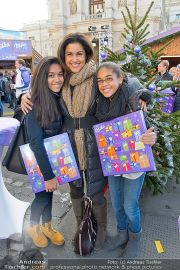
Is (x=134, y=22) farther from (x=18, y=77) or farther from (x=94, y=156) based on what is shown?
(x=18, y=77)

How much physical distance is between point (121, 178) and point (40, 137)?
2.61 feet

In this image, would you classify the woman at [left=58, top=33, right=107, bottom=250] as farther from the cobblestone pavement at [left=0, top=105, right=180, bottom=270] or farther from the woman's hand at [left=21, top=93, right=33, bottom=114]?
the cobblestone pavement at [left=0, top=105, right=180, bottom=270]

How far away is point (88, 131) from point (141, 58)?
4.44ft

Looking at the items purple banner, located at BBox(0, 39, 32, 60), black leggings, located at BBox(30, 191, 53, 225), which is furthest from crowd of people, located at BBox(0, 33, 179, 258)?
purple banner, located at BBox(0, 39, 32, 60)

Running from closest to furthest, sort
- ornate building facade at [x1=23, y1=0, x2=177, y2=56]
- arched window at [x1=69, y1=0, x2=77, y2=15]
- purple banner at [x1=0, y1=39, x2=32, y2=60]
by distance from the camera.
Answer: purple banner at [x1=0, y1=39, x2=32, y2=60] < ornate building facade at [x1=23, y1=0, x2=177, y2=56] < arched window at [x1=69, y1=0, x2=77, y2=15]

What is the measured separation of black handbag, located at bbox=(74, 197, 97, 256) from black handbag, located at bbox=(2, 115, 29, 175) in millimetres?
667

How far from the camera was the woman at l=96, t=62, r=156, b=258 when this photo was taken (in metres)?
2.02

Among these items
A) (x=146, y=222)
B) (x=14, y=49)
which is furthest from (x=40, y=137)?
(x=14, y=49)

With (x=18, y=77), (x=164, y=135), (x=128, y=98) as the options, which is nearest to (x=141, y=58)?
(x=164, y=135)

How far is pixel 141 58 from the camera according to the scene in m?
2.99

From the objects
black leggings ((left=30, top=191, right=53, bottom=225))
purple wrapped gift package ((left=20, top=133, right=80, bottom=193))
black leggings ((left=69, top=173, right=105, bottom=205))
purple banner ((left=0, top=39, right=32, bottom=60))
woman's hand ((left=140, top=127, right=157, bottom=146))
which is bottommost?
black leggings ((left=30, top=191, right=53, bottom=225))

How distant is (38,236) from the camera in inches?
100

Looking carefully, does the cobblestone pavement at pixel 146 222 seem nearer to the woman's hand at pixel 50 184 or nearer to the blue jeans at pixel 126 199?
the blue jeans at pixel 126 199

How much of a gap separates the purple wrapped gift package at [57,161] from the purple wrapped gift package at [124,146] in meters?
0.25
